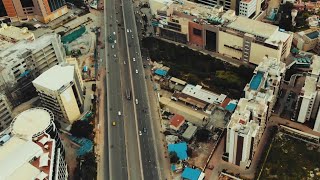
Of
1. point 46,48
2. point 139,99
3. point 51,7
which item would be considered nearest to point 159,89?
point 139,99

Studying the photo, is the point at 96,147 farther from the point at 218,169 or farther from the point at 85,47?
the point at 85,47

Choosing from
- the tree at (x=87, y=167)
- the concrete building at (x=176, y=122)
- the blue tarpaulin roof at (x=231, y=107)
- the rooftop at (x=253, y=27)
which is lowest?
the tree at (x=87, y=167)

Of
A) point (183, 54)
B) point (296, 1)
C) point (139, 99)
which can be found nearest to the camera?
point (139, 99)

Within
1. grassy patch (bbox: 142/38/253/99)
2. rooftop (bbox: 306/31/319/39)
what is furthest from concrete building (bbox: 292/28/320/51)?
grassy patch (bbox: 142/38/253/99)

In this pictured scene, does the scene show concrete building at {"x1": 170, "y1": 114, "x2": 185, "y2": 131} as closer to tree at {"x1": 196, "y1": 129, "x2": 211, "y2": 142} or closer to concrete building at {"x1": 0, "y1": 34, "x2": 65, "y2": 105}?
tree at {"x1": 196, "y1": 129, "x2": 211, "y2": 142}

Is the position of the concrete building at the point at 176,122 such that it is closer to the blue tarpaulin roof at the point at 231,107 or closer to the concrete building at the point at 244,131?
the blue tarpaulin roof at the point at 231,107

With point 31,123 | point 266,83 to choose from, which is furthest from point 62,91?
point 266,83

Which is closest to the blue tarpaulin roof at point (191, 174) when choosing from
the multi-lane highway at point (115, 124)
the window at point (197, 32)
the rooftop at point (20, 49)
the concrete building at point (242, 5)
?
the multi-lane highway at point (115, 124)
